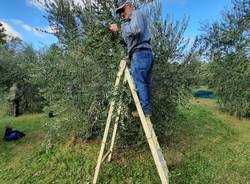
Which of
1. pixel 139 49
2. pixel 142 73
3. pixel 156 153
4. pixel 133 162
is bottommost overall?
pixel 133 162

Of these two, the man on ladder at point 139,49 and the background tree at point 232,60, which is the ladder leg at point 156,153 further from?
the background tree at point 232,60

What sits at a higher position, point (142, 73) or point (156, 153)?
point (142, 73)

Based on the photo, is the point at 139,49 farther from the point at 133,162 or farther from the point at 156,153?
the point at 133,162

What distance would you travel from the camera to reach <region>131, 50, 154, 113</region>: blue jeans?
5.60m

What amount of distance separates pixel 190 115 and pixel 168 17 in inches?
265

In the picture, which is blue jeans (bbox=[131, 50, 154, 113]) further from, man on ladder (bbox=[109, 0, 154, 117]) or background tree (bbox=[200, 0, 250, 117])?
background tree (bbox=[200, 0, 250, 117])

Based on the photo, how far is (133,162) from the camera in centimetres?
838

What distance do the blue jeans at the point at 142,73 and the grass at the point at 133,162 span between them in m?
2.39

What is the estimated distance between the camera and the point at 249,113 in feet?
55.1

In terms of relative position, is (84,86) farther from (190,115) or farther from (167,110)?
(190,115)

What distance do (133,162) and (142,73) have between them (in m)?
3.34

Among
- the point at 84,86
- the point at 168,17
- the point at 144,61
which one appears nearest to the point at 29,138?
the point at 84,86

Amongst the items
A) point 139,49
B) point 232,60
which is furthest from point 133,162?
point 232,60

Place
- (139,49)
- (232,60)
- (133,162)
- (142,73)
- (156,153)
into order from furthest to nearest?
(232,60), (133,162), (139,49), (142,73), (156,153)
